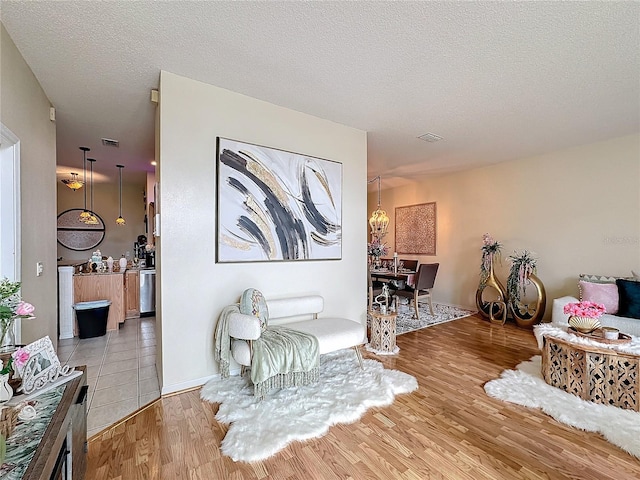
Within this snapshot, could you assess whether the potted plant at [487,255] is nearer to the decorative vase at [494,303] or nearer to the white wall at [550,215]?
the decorative vase at [494,303]

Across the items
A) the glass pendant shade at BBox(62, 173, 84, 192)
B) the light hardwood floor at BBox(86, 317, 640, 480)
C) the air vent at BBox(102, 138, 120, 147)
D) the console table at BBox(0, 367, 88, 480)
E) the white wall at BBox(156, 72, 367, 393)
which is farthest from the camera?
the glass pendant shade at BBox(62, 173, 84, 192)

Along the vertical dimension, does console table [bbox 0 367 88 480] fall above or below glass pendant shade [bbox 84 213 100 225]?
below

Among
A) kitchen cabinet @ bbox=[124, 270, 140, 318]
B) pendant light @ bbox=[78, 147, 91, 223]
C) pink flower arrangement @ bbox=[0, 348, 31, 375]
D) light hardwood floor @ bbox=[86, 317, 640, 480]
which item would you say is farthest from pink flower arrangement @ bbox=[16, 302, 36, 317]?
pendant light @ bbox=[78, 147, 91, 223]

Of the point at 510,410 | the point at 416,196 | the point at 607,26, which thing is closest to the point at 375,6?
the point at 607,26

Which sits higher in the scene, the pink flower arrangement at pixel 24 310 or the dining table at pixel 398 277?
the pink flower arrangement at pixel 24 310

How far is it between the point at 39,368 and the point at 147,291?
162 inches

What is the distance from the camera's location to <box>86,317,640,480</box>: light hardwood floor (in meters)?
1.62

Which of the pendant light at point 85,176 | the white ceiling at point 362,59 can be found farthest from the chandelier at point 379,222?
the pendant light at point 85,176

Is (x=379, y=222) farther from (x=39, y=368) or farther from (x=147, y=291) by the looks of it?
(x=39, y=368)

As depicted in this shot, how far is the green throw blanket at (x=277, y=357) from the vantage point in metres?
2.25

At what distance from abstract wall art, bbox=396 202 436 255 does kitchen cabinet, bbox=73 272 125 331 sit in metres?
5.68

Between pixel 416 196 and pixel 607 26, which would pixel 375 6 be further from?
pixel 416 196

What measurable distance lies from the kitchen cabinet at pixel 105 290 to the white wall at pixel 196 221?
246cm

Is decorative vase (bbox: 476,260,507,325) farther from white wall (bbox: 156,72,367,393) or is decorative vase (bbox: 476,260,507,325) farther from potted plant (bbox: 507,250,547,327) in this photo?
white wall (bbox: 156,72,367,393)
